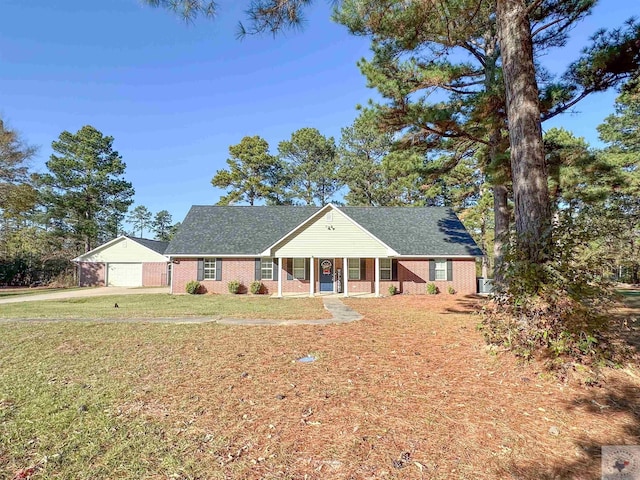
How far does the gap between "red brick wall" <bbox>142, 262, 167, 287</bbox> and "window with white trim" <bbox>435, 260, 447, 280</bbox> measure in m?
20.6

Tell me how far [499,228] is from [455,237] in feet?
24.2

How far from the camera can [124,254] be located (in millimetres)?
27578

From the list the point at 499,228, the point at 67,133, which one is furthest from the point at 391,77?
the point at 67,133

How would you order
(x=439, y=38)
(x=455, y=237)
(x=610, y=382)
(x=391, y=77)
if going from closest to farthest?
(x=610, y=382) < (x=439, y=38) < (x=391, y=77) < (x=455, y=237)

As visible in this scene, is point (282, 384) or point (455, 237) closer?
point (282, 384)

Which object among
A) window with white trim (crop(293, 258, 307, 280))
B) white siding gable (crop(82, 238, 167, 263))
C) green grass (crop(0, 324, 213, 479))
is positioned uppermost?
white siding gable (crop(82, 238, 167, 263))

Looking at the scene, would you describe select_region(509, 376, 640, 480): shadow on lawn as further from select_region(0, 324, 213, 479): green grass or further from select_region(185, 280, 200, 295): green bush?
select_region(185, 280, 200, 295): green bush

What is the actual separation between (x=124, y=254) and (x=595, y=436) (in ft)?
99.8

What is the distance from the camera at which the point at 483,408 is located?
365cm

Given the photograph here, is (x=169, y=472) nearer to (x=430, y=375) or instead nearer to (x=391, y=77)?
(x=430, y=375)

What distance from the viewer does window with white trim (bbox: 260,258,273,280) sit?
62.6 ft

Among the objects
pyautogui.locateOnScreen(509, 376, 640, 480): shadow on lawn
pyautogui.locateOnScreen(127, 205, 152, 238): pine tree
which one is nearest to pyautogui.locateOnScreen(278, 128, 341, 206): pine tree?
pyautogui.locateOnScreen(509, 376, 640, 480): shadow on lawn

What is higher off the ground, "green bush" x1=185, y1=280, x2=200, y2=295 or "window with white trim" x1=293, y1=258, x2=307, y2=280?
"window with white trim" x1=293, y1=258, x2=307, y2=280

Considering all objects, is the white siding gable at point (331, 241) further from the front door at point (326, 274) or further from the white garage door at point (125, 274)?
the white garage door at point (125, 274)
